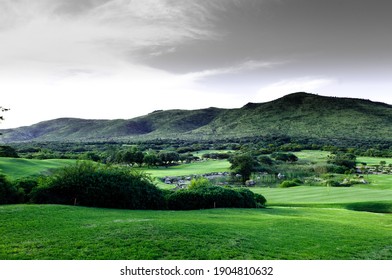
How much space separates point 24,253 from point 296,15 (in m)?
18.8

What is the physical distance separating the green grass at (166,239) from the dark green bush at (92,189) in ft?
12.6

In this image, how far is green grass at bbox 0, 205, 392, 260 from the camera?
1140cm

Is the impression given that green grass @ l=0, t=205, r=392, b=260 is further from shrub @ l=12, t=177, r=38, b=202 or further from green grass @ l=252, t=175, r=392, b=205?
green grass @ l=252, t=175, r=392, b=205

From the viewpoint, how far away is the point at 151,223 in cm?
1547

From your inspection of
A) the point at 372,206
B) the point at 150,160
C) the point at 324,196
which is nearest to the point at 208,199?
the point at 372,206

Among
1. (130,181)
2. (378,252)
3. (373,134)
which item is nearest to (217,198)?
(130,181)

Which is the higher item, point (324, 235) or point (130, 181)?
point (130, 181)

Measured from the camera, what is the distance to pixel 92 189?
21938 mm

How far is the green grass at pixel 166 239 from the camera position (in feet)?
37.4

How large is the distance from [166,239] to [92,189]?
1084 cm

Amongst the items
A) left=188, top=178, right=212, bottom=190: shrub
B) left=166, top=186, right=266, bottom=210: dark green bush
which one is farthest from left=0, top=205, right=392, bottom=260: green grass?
left=188, top=178, right=212, bottom=190: shrub

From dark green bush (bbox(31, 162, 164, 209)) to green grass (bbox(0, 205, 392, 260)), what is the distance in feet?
12.6
